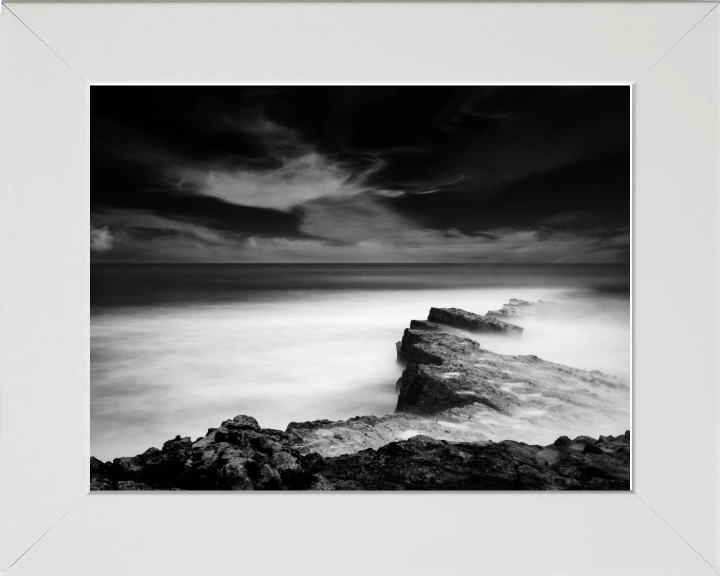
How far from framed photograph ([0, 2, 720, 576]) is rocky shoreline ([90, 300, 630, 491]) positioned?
14 mm

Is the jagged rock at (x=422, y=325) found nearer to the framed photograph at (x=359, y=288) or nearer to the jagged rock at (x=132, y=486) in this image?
the framed photograph at (x=359, y=288)

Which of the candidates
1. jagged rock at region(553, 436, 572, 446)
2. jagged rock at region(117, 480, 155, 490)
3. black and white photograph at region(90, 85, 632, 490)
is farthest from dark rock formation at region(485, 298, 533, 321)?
jagged rock at region(117, 480, 155, 490)

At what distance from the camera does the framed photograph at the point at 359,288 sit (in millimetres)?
1448

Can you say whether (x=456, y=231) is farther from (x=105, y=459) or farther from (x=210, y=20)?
(x=105, y=459)

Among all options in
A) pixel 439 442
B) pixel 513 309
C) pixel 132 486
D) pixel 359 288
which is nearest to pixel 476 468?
pixel 439 442

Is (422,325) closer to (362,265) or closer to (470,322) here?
(470,322)

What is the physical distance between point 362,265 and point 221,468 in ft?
3.93

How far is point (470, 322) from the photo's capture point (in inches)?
103

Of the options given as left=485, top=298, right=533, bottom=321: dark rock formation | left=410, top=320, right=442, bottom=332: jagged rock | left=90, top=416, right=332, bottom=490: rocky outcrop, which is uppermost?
left=485, top=298, right=533, bottom=321: dark rock formation

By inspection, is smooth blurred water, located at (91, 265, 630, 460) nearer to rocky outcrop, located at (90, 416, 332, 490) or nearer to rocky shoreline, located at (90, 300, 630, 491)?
rocky shoreline, located at (90, 300, 630, 491)

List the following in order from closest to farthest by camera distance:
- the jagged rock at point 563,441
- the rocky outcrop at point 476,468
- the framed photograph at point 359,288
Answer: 1. the framed photograph at point 359,288
2. the rocky outcrop at point 476,468
3. the jagged rock at point 563,441

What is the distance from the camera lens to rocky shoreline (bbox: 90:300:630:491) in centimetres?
205

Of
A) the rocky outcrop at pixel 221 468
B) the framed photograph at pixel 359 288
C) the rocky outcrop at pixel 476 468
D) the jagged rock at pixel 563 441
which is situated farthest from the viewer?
the jagged rock at pixel 563 441

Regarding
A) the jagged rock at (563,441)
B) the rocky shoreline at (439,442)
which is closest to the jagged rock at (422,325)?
the rocky shoreline at (439,442)
